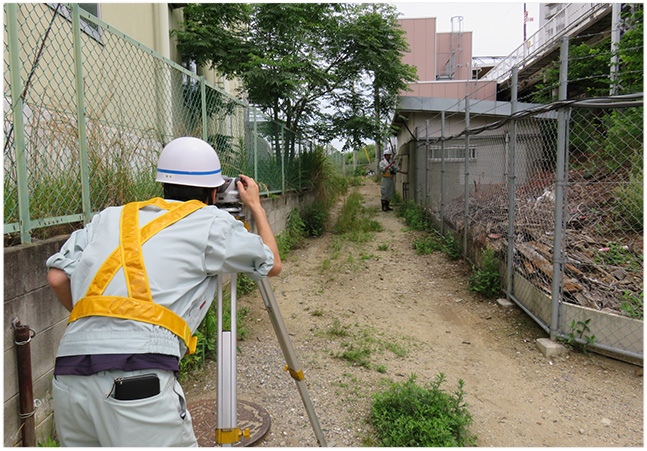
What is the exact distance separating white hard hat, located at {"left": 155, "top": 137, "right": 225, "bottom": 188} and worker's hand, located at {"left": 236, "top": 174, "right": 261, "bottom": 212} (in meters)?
0.12

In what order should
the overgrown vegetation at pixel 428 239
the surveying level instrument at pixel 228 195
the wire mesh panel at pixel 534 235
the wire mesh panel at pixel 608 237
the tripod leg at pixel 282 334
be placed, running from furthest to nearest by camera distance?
the overgrown vegetation at pixel 428 239, the wire mesh panel at pixel 534 235, the wire mesh panel at pixel 608 237, the tripod leg at pixel 282 334, the surveying level instrument at pixel 228 195

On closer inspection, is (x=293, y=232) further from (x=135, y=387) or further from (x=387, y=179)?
(x=135, y=387)

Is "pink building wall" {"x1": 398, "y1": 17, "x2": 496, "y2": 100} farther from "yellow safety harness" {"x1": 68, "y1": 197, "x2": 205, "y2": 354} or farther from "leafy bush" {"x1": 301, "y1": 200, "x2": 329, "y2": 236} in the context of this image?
"yellow safety harness" {"x1": 68, "y1": 197, "x2": 205, "y2": 354}

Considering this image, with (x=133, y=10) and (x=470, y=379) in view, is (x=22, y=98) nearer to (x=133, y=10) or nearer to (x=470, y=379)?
(x=470, y=379)

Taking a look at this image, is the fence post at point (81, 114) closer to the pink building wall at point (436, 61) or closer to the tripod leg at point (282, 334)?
the tripod leg at point (282, 334)

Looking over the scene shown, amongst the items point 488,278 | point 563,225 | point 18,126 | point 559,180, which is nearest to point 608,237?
point 488,278

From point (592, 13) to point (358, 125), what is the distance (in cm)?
605

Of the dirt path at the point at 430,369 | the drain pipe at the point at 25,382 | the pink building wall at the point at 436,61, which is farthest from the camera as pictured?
the pink building wall at the point at 436,61

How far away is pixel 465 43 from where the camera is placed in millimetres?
23469

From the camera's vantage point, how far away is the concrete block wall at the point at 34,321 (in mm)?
2088

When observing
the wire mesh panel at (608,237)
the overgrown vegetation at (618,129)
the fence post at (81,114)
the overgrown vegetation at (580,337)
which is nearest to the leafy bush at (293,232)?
the wire mesh panel at (608,237)

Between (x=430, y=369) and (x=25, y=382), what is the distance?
2848 millimetres

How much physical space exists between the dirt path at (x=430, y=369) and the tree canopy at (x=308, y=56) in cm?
449

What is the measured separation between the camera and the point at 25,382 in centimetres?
215
